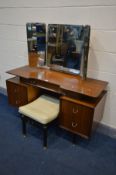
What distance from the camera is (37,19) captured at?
2.09m

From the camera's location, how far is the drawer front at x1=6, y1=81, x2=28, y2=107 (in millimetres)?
1950

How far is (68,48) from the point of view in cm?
186

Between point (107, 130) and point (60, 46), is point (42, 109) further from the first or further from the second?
point (107, 130)

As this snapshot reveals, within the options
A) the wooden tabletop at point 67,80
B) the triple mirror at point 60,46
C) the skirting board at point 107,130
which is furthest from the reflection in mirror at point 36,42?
the skirting board at point 107,130

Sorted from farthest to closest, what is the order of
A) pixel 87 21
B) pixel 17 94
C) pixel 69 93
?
pixel 17 94 < pixel 87 21 < pixel 69 93

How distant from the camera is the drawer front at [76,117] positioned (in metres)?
1.56

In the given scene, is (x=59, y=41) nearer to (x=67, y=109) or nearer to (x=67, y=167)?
(x=67, y=109)

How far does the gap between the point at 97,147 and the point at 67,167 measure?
1.48 ft

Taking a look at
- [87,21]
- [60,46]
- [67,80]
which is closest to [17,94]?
[67,80]

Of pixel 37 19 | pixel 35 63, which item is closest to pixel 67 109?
pixel 35 63

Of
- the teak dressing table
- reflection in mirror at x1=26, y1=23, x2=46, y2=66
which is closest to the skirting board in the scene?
the teak dressing table

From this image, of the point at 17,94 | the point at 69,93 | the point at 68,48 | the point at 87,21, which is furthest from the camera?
the point at 17,94

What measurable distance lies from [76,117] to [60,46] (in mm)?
847

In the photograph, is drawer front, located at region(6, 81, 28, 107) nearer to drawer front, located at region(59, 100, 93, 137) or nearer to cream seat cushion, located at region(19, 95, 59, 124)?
cream seat cushion, located at region(19, 95, 59, 124)
